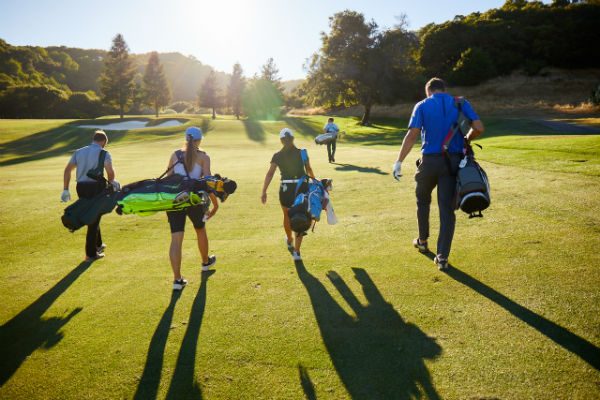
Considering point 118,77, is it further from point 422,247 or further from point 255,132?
point 422,247

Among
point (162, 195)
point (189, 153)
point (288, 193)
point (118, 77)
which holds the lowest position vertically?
point (288, 193)

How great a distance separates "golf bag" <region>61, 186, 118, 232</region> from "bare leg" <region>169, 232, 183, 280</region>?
3.94 ft

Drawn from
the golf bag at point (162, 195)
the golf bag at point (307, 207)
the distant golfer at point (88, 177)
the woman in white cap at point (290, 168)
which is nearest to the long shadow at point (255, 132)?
the distant golfer at point (88, 177)

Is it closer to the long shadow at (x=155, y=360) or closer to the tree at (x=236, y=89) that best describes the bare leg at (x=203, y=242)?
the long shadow at (x=155, y=360)

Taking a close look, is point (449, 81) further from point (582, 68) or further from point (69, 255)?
point (69, 255)

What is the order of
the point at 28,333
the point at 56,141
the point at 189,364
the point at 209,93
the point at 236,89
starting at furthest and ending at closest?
1. the point at 236,89
2. the point at 209,93
3. the point at 56,141
4. the point at 28,333
5. the point at 189,364

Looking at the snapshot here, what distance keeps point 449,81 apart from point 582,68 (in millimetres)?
21527

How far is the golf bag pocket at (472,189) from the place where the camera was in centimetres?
519

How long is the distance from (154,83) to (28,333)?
3219 inches

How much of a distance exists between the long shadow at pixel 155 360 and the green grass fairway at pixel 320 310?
2cm

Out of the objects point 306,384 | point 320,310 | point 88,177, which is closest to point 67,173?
point 88,177

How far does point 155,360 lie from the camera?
12.6ft

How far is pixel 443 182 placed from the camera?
5891 mm

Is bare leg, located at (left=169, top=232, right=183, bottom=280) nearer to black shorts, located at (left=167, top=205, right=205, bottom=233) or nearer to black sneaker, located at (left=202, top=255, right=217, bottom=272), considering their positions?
black shorts, located at (left=167, top=205, right=205, bottom=233)
